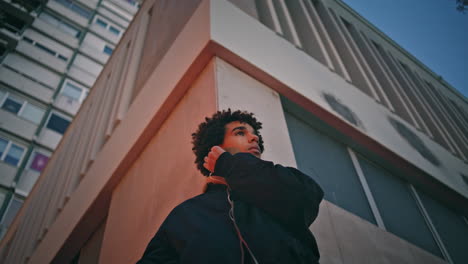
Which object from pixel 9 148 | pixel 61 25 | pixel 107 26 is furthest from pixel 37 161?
pixel 107 26

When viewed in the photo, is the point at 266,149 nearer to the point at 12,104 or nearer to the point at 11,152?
the point at 11,152

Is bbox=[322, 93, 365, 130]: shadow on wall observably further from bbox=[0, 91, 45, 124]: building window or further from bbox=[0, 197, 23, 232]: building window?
bbox=[0, 91, 45, 124]: building window

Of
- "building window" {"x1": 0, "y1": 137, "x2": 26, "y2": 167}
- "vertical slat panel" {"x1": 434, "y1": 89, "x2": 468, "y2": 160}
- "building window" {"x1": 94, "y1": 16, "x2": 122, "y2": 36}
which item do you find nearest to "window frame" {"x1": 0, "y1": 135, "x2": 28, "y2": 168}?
"building window" {"x1": 0, "y1": 137, "x2": 26, "y2": 167}

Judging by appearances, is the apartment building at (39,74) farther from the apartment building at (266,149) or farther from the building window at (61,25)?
the apartment building at (266,149)

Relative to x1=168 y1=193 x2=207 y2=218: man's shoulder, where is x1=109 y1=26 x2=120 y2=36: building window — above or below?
above

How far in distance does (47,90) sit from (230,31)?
20484 mm

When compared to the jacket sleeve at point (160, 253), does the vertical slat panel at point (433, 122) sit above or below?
above

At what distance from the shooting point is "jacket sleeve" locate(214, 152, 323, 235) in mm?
1765

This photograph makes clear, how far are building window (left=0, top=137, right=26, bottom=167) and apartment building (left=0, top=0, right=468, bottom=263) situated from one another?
12734 millimetres

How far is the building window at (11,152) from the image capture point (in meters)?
Result: 18.0

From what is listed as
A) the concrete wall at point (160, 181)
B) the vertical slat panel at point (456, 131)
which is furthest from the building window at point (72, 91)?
the vertical slat panel at point (456, 131)

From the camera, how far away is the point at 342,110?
4.78 meters

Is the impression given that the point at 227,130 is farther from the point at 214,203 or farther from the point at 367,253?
the point at 367,253

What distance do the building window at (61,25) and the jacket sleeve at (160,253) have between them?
2628cm
